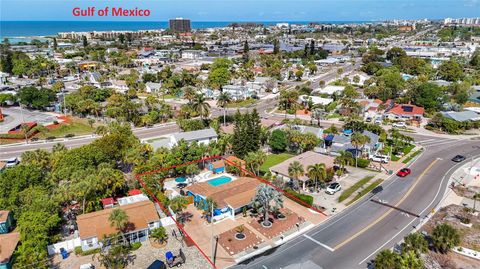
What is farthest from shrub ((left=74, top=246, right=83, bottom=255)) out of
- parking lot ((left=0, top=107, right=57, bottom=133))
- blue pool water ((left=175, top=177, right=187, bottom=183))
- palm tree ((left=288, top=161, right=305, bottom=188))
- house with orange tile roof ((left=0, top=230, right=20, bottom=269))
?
parking lot ((left=0, top=107, right=57, bottom=133))

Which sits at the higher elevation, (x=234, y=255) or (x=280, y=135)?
(x=280, y=135)

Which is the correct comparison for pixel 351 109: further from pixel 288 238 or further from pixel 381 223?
pixel 288 238

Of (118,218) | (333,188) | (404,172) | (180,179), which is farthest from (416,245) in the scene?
(180,179)

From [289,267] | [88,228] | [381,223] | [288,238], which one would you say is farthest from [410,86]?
[88,228]

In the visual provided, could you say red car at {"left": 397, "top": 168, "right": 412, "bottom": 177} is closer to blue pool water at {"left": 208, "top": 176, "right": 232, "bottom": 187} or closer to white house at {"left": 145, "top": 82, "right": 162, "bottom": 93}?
blue pool water at {"left": 208, "top": 176, "right": 232, "bottom": 187}

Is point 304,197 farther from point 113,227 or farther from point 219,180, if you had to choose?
point 113,227

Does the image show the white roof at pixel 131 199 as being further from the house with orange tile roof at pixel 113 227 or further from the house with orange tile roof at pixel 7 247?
the house with orange tile roof at pixel 7 247
